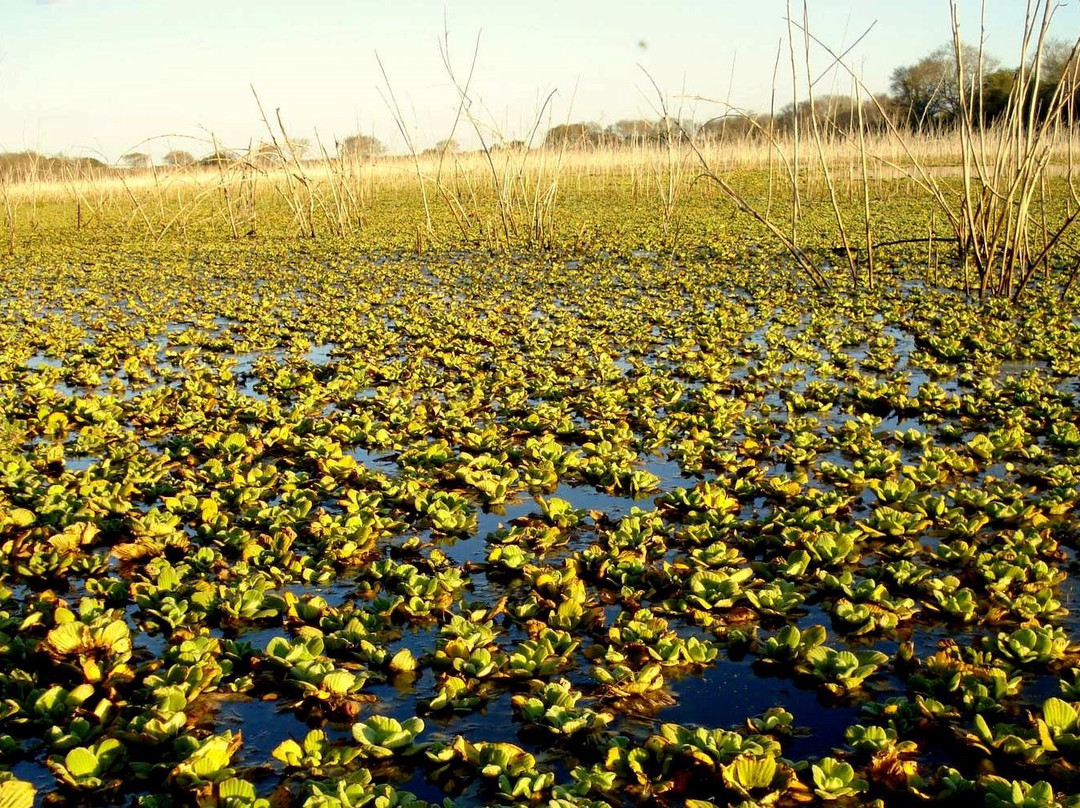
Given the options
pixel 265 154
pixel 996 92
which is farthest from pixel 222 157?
pixel 996 92

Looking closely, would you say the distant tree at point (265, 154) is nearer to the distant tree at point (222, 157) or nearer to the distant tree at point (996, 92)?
the distant tree at point (222, 157)

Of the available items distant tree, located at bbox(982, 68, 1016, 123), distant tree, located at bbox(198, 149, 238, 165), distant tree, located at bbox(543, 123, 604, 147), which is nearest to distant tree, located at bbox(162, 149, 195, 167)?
distant tree, located at bbox(198, 149, 238, 165)

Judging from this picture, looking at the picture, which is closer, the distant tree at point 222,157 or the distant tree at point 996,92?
the distant tree at point 222,157

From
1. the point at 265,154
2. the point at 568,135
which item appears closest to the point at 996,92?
the point at 568,135

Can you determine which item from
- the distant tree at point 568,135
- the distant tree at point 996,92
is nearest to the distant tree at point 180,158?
the distant tree at point 568,135

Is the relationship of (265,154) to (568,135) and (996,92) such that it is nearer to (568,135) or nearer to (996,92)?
(568,135)

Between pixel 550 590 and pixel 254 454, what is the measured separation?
193 cm

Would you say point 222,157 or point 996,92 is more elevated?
point 996,92

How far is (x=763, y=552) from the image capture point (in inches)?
120

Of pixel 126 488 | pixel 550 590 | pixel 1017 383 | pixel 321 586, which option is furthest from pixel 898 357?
pixel 126 488

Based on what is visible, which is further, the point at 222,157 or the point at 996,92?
the point at 996,92

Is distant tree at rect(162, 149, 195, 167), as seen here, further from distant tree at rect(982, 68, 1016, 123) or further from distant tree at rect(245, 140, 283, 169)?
distant tree at rect(982, 68, 1016, 123)

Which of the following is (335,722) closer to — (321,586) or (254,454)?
(321,586)

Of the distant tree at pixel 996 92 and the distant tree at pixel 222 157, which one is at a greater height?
the distant tree at pixel 996 92
